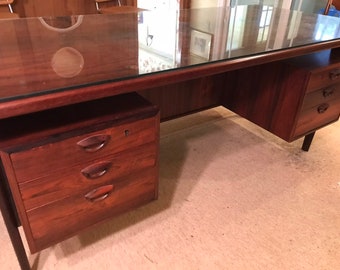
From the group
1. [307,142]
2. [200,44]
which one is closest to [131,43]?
[200,44]

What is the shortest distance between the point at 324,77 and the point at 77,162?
1.20m

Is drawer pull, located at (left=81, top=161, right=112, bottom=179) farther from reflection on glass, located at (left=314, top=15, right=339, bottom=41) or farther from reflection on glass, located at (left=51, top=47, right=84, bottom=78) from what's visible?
reflection on glass, located at (left=314, top=15, right=339, bottom=41)

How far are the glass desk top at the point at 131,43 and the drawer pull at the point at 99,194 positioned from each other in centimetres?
37

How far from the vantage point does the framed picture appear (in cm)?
96

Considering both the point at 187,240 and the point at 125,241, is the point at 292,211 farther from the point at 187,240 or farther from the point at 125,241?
the point at 125,241

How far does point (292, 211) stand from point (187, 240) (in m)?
0.54

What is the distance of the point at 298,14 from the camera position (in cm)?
172

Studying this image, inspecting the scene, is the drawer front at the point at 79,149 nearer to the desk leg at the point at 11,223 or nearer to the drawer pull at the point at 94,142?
the drawer pull at the point at 94,142

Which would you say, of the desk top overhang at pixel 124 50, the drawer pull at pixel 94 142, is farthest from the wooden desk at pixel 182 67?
the drawer pull at pixel 94 142

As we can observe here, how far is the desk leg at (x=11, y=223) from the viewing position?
0.83 meters

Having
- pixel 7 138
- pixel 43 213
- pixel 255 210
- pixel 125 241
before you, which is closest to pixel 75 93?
pixel 7 138

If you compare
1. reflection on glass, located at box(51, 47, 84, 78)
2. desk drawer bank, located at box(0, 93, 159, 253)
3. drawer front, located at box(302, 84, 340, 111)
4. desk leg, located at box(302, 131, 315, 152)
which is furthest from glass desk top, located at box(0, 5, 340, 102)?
desk leg, located at box(302, 131, 315, 152)

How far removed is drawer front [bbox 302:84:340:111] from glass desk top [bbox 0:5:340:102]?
0.25 meters

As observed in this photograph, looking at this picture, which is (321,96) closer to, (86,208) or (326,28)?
(326,28)
